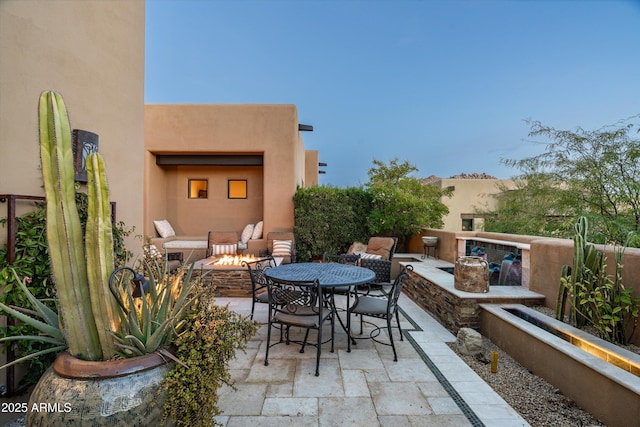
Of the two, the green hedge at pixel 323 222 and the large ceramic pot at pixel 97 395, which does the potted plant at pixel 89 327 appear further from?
the green hedge at pixel 323 222

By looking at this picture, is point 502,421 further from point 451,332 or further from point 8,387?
point 8,387

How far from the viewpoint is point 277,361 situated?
3018 millimetres

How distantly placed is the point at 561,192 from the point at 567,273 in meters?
3.86

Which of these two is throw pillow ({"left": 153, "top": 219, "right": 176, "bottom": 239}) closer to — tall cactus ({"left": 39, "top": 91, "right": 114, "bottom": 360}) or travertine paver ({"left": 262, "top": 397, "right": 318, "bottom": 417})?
travertine paver ({"left": 262, "top": 397, "right": 318, "bottom": 417})

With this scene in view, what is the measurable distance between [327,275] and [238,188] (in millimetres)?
6828

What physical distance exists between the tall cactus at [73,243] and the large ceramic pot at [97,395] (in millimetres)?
133

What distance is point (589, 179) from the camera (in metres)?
5.52

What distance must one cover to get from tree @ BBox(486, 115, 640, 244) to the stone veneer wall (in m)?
3.12

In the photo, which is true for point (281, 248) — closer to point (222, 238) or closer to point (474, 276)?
point (222, 238)

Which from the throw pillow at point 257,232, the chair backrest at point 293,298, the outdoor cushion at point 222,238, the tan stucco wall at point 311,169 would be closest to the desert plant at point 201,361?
the chair backrest at point 293,298

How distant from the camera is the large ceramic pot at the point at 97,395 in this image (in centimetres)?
128

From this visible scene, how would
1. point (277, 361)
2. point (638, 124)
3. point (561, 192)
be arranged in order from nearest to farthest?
1. point (277, 361)
2. point (638, 124)
3. point (561, 192)

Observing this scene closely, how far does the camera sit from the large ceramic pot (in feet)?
4.18

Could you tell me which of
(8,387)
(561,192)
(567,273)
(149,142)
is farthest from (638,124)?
(149,142)
